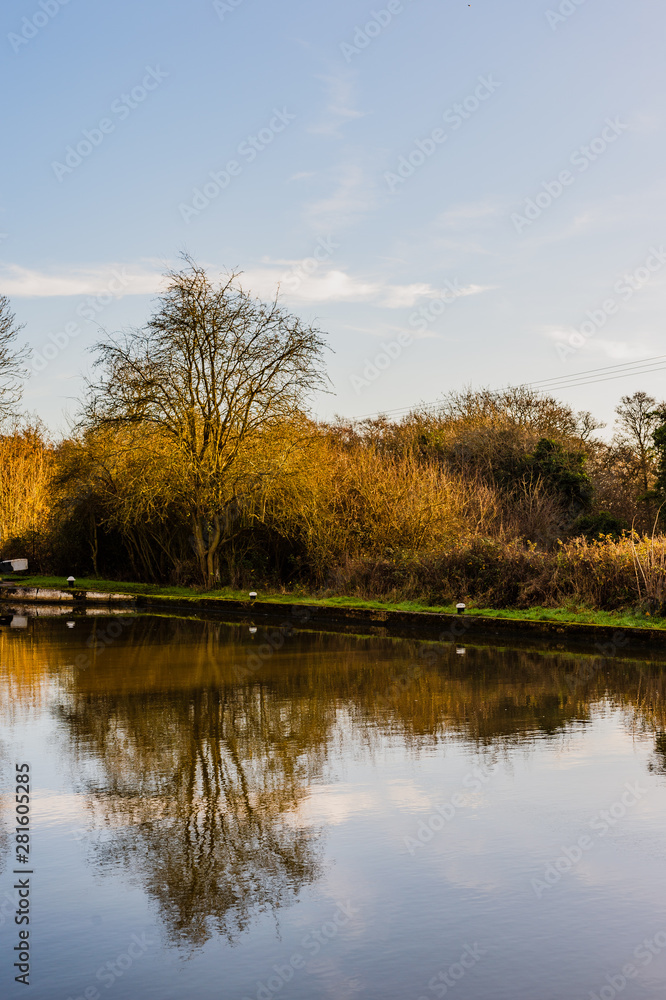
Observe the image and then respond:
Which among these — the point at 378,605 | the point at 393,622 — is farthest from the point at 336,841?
the point at 378,605

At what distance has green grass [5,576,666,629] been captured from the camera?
1834 centimetres

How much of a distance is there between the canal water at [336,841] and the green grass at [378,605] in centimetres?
565

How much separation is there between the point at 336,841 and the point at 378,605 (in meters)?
16.8

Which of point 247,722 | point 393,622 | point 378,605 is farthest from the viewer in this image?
point 378,605

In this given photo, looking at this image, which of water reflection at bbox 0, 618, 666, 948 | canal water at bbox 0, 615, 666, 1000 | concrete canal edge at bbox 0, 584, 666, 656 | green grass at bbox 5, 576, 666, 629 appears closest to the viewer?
canal water at bbox 0, 615, 666, 1000

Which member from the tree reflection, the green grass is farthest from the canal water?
the green grass

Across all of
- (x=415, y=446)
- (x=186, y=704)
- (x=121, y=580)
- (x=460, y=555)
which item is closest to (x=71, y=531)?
(x=121, y=580)

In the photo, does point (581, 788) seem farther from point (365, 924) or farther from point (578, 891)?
point (365, 924)

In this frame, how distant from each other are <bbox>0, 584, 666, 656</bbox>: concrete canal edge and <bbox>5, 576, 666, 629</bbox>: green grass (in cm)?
20

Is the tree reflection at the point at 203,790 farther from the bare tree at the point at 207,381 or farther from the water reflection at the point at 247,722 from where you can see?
the bare tree at the point at 207,381

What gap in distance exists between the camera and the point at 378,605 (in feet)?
76.0

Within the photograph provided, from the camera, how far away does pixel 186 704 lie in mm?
11359

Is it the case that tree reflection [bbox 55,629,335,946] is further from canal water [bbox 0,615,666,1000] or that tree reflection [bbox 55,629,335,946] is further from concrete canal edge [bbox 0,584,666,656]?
concrete canal edge [bbox 0,584,666,656]

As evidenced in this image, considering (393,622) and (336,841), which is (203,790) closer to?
(336,841)
